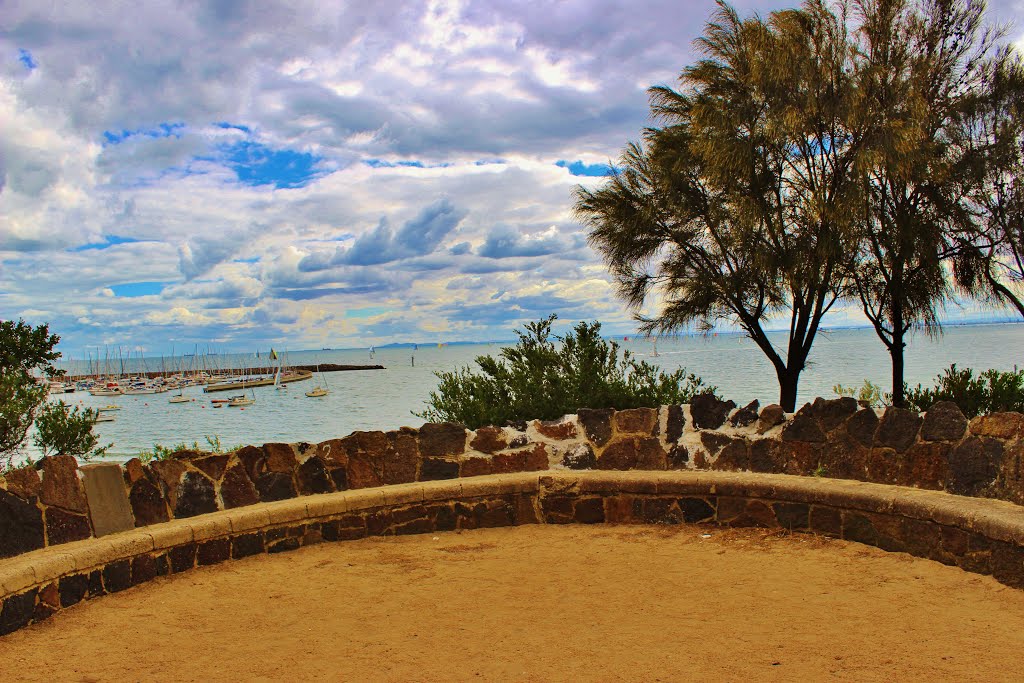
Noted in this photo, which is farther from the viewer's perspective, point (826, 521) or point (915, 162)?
point (915, 162)

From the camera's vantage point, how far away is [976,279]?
14.2m

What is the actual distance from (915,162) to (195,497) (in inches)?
457

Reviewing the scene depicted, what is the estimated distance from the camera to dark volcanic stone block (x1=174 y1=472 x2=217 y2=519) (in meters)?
5.42

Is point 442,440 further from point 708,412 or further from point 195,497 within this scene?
point 708,412

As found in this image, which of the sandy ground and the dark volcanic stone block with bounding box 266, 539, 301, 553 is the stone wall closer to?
the dark volcanic stone block with bounding box 266, 539, 301, 553

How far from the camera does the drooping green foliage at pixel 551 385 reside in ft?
31.2

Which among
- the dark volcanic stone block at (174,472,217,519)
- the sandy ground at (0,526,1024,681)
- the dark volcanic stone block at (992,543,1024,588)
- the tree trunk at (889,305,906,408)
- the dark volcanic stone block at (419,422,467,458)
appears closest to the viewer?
the sandy ground at (0,526,1024,681)

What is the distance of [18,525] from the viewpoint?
466cm

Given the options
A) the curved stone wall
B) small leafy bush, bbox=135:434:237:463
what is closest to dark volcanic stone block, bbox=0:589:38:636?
the curved stone wall

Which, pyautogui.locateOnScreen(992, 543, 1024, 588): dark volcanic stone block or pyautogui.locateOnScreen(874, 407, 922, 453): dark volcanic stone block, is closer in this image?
pyautogui.locateOnScreen(992, 543, 1024, 588): dark volcanic stone block

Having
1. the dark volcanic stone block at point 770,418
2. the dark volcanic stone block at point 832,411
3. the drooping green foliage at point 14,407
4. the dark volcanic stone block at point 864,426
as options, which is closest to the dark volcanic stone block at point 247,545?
the dark volcanic stone block at point 770,418

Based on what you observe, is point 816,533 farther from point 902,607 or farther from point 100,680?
point 100,680

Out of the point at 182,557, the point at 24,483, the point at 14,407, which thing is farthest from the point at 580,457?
the point at 14,407

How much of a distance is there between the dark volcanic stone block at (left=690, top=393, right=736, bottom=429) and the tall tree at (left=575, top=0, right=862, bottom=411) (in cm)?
747
